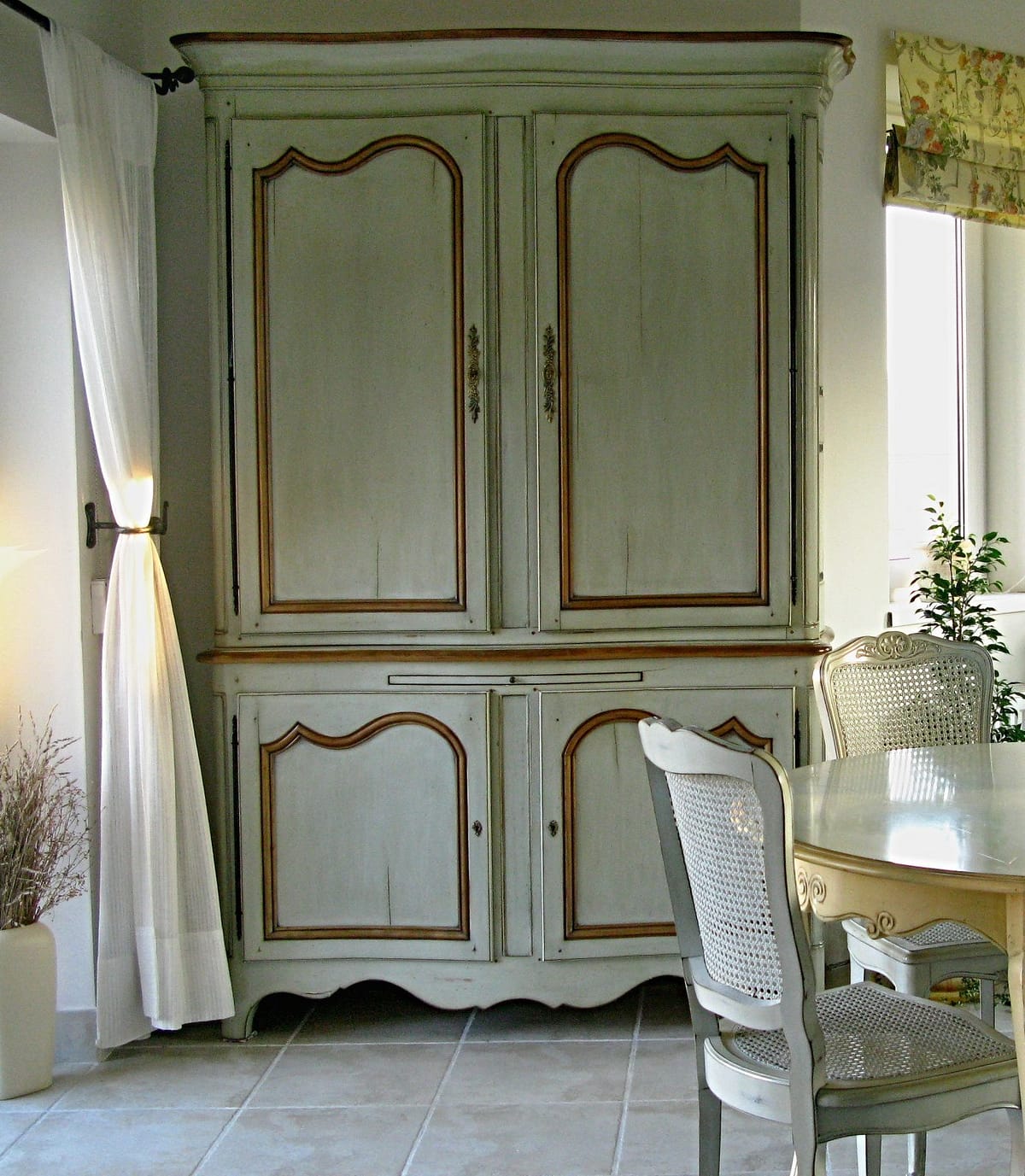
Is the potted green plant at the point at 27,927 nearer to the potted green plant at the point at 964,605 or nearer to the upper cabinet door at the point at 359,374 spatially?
the upper cabinet door at the point at 359,374

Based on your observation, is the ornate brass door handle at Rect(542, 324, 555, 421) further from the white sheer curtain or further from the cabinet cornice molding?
the white sheer curtain

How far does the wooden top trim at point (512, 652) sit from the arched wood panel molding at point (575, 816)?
0.48 ft

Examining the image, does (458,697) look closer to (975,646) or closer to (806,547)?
(806,547)

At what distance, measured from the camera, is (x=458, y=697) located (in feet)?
10.7

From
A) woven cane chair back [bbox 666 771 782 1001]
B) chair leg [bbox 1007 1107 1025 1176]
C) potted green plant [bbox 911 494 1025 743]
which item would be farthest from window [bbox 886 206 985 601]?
woven cane chair back [bbox 666 771 782 1001]

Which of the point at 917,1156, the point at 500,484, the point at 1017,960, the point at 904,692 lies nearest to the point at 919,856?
the point at 1017,960

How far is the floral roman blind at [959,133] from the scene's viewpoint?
12.8ft

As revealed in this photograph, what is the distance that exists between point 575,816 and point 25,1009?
1277mm

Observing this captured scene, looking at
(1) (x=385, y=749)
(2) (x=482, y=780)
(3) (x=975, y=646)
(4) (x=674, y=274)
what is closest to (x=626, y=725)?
(2) (x=482, y=780)

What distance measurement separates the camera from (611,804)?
129 inches

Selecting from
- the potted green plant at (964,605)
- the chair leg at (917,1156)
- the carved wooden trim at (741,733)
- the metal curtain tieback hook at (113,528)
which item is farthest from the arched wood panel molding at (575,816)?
the metal curtain tieback hook at (113,528)

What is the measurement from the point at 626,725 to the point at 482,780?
360 millimetres

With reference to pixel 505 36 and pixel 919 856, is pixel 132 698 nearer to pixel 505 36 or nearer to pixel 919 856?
pixel 505 36

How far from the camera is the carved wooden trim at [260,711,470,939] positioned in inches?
128
